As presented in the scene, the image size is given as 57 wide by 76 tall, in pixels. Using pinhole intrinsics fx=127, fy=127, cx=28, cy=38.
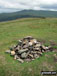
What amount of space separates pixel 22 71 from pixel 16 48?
5.82 m

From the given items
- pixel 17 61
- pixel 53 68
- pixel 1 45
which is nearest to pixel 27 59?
pixel 17 61

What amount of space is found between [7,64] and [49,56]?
698 cm

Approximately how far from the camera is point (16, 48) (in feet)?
74.5

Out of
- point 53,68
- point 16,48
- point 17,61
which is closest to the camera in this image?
point 53,68

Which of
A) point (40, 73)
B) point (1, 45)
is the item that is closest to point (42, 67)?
point (40, 73)

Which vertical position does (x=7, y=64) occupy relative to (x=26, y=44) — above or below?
→ below

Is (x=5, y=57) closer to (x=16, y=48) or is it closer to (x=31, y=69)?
(x=16, y=48)

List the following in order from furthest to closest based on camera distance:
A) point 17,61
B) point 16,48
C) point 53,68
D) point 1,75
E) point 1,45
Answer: point 1,45, point 16,48, point 17,61, point 53,68, point 1,75

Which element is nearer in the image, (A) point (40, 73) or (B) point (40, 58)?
(A) point (40, 73)

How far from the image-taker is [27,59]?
20531 millimetres

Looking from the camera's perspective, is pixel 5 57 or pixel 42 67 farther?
pixel 5 57

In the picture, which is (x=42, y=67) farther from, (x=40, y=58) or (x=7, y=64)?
(x=7, y=64)

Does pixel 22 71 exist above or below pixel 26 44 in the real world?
below

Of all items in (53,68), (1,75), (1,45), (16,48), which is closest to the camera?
(1,75)
